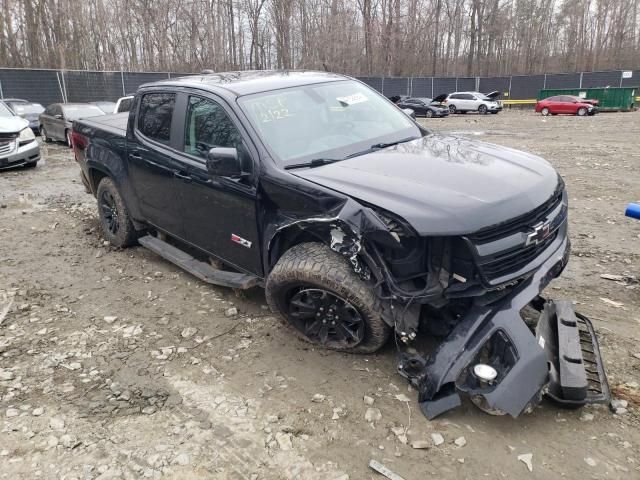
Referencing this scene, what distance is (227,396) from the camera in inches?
126

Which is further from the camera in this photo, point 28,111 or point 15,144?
point 28,111

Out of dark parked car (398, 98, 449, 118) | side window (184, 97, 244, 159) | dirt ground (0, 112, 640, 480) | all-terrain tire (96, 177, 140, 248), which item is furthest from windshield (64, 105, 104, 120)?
dark parked car (398, 98, 449, 118)

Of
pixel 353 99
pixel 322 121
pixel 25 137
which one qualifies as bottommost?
pixel 25 137

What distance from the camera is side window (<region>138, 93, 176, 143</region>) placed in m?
4.49

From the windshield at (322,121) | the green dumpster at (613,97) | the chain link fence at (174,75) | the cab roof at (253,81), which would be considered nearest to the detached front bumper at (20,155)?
the cab roof at (253,81)

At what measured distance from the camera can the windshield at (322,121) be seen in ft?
12.1

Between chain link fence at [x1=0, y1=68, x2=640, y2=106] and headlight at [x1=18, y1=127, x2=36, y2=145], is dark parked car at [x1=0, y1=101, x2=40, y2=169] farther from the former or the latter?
chain link fence at [x1=0, y1=68, x2=640, y2=106]

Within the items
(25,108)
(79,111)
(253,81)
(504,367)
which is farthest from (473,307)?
(25,108)

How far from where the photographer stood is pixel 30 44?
30.3m

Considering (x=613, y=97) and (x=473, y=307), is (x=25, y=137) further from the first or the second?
(x=613, y=97)

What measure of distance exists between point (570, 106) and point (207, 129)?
96.8 ft

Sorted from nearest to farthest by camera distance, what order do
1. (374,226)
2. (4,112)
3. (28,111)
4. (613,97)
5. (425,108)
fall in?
1. (374,226)
2. (4,112)
3. (28,111)
4. (425,108)
5. (613,97)

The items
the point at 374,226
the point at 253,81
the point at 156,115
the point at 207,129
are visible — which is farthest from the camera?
the point at 156,115

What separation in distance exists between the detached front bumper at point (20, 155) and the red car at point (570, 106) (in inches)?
1075
